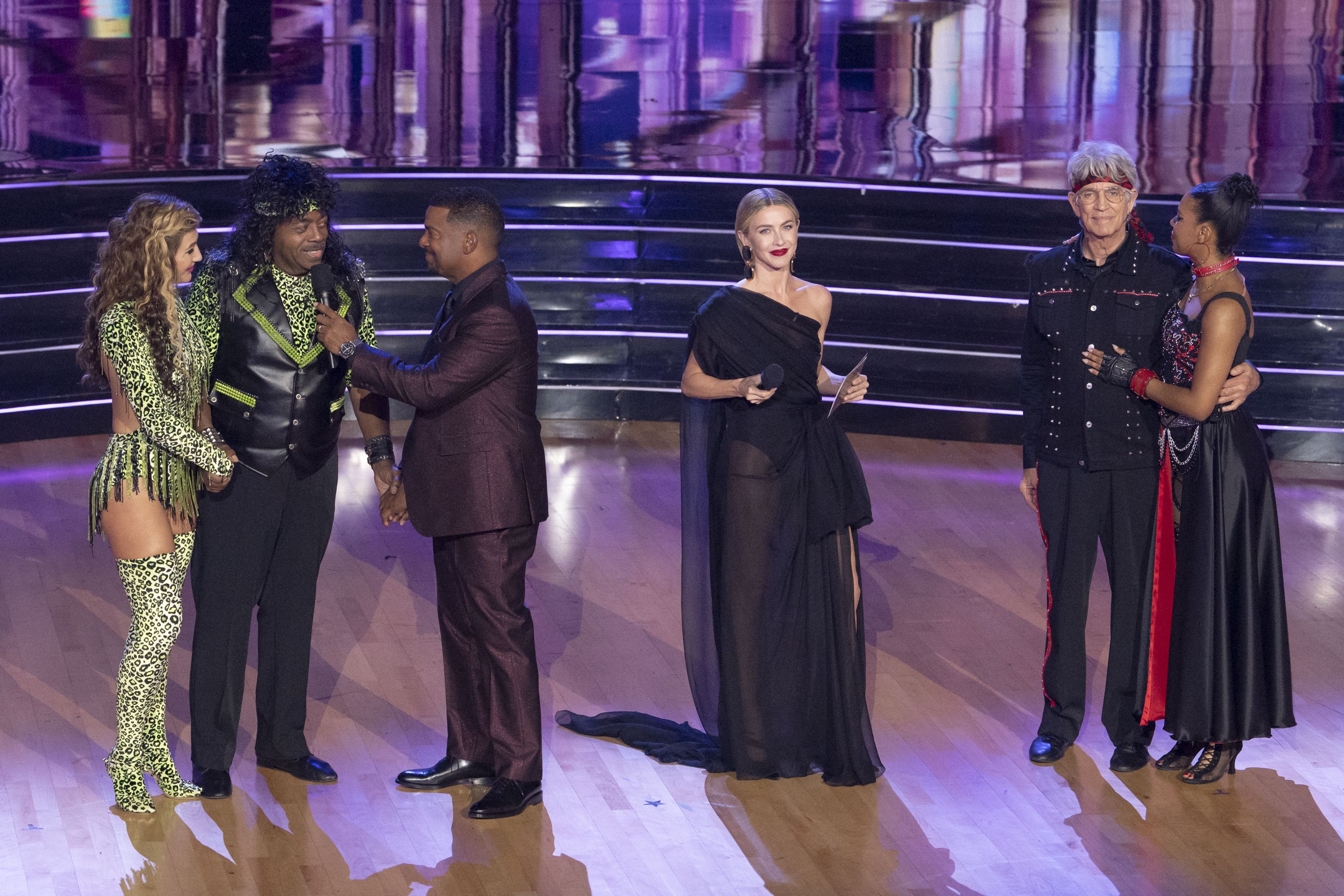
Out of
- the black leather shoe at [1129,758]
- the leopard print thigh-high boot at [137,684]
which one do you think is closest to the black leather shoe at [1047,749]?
the black leather shoe at [1129,758]

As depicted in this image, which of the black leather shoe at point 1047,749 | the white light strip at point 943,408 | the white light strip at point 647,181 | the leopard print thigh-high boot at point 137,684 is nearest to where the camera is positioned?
the leopard print thigh-high boot at point 137,684

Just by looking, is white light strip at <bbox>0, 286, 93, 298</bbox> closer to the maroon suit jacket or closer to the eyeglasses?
the maroon suit jacket

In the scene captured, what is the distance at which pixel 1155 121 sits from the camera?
363 inches

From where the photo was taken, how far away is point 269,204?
3.89 m

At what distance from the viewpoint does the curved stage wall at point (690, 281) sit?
23.4 feet

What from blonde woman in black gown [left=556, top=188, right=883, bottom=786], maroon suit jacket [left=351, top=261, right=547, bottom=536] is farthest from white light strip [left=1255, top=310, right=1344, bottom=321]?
maroon suit jacket [left=351, top=261, right=547, bottom=536]

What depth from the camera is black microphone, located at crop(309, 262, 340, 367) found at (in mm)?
3949

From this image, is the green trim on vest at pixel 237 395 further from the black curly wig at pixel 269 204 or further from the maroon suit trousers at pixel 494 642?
the maroon suit trousers at pixel 494 642

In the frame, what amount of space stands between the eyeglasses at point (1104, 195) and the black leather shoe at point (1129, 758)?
1.48m

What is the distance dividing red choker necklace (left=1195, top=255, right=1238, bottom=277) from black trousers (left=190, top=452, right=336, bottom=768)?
7.59ft

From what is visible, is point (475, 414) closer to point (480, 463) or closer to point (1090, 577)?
point (480, 463)

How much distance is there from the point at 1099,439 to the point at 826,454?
0.75 m

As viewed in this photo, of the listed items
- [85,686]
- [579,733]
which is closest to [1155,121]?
[579,733]

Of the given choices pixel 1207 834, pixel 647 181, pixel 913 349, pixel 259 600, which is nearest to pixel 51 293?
pixel 647 181
